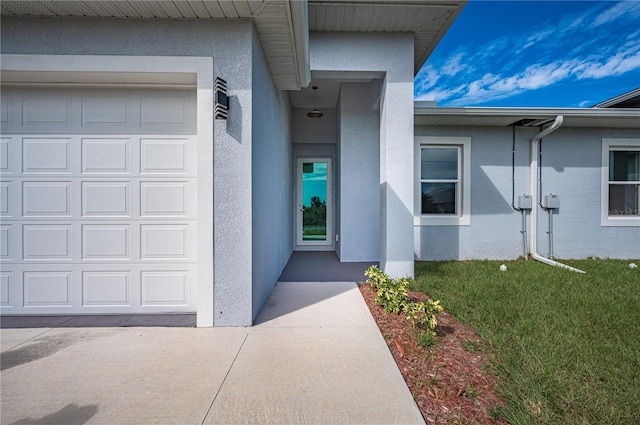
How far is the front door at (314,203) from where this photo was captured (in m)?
7.71

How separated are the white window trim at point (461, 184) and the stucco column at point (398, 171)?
5.28 feet

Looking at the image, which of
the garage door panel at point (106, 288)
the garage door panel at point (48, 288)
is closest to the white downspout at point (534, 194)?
the garage door panel at point (106, 288)

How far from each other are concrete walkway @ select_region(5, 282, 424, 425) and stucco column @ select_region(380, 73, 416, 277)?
173cm

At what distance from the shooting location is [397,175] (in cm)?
439

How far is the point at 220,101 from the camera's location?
2672 millimetres

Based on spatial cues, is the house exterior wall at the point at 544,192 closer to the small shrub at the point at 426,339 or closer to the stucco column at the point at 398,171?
the stucco column at the point at 398,171

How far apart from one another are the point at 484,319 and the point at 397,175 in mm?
2306

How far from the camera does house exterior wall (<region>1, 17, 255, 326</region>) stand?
2.72m

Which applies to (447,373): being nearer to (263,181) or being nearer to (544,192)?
(263,181)

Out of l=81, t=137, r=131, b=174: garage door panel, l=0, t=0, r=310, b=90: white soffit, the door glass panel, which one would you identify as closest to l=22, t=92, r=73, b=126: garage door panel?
l=81, t=137, r=131, b=174: garage door panel

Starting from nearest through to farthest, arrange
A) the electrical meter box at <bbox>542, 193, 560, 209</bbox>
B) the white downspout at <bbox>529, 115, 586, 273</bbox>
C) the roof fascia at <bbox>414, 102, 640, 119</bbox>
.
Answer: the roof fascia at <bbox>414, 102, 640, 119</bbox> < the electrical meter box at <bbox>542, 193, 560, 209</bbox> < the white downspout at <bbox>529, 115, 586, 273</bbox>

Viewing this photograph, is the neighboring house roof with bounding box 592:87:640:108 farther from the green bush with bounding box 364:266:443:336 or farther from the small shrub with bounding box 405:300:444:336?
the small shrub with bounding box 405:300:444:336

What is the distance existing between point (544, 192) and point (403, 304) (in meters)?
4.97

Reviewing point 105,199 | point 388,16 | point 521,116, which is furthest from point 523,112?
point 105,199
